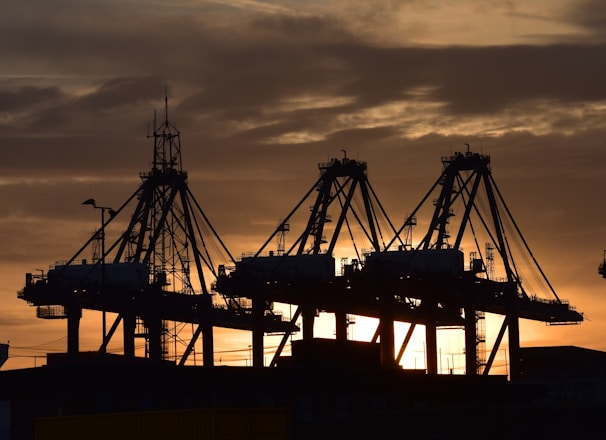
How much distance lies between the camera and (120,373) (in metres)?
86.1

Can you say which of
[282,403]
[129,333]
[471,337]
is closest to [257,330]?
[129,333]

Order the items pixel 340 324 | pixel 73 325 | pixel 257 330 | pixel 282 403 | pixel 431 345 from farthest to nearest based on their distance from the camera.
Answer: pixel 431 345, pixel 73 325, pixel 257 330, pixel 340 324, pixel 282 403

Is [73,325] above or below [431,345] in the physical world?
above

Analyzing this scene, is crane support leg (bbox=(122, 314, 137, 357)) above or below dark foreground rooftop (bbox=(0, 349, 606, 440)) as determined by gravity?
above

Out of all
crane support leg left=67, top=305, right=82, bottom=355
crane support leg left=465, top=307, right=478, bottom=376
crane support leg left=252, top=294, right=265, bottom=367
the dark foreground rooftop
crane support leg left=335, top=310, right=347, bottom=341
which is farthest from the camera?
crane support leg left=465, top=307, right=478, bottom=376

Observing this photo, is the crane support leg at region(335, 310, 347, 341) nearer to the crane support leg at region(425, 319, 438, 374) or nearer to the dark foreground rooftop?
the crane support leg at region(425, 319, 438, 374)

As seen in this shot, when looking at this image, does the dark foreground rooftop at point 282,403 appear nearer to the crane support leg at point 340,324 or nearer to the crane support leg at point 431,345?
the crane support leg at point 340,324

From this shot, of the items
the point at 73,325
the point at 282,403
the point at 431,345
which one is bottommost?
the point at 282,403

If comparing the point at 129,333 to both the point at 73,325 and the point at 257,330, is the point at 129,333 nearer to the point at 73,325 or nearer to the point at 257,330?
the point at 73,325

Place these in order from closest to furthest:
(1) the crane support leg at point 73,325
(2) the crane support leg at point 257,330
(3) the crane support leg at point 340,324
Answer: (3) the crane support leg at point 340,324, (2) the crane support leg at point 257,330, (1) the crane support leg at point 73,325

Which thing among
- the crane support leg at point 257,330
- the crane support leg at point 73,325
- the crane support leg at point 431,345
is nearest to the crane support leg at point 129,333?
the crane support leg at point 73,325

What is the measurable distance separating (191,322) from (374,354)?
262 ft

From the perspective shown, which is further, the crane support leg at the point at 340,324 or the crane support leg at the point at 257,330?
the crane support leg at the point at 257,330

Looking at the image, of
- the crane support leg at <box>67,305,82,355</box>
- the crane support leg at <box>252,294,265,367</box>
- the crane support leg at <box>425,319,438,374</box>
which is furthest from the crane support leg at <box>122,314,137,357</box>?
the crane support leg at <box>425,319,438,374</box>
